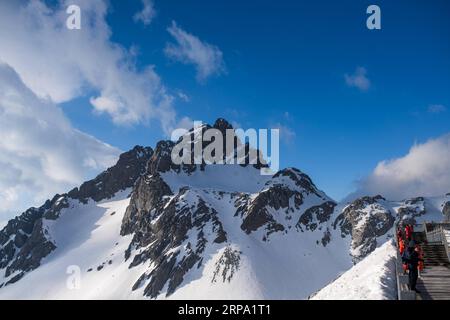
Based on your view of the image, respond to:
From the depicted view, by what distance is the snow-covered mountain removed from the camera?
13475 centimetres

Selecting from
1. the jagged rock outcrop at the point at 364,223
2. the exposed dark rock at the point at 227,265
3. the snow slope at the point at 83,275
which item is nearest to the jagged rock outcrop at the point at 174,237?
the snow slope at the point at 83,275

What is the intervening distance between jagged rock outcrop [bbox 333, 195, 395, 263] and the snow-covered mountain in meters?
0.39

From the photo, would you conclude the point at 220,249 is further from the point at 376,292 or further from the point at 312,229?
the point at 376,292

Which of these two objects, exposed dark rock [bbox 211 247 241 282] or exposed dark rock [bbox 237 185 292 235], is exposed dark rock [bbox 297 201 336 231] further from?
exposed dark rock [bbox 211 247 241 282]

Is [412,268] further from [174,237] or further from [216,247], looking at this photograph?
[174,237]

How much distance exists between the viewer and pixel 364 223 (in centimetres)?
16262

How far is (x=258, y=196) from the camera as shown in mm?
177250

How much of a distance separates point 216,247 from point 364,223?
59508 mm

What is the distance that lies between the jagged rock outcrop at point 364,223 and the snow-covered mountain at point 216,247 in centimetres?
39

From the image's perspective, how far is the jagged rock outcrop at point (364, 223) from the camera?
153625 millimetres

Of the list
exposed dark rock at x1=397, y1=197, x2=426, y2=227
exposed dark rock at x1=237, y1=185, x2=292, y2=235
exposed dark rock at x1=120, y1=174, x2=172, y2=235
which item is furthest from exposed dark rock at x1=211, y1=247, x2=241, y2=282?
exposed dark rock at x1=397, y1=197, x2=426, y2=227

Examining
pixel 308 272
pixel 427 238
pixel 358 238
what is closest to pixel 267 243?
pixel 308 272

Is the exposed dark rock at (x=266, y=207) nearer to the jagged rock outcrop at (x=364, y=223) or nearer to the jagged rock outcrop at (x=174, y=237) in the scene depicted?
the jagged rock outcrop at (x=174, y=237)

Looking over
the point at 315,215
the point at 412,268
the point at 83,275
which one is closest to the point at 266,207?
the point at 315,215
